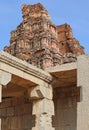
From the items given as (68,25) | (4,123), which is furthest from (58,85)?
(68,25)

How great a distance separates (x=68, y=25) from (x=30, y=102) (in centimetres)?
5046

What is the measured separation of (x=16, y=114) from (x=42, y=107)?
2.22 m

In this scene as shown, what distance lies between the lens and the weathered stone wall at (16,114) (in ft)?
41.5

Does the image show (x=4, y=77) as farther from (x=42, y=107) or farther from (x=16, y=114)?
(x=16, y=114)

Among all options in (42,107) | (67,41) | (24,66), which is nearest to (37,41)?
(67,41)

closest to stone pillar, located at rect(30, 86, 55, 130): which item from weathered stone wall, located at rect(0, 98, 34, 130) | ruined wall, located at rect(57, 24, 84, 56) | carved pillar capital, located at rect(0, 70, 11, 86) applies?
weathered stone wall, located at rect(0, 98, 34, 130)

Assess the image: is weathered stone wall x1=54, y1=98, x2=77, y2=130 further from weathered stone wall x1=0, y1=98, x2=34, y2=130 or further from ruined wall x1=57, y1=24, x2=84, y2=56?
ruined wall x1=57, y1=24, x2=84, y2=56

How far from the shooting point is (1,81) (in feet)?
30.4

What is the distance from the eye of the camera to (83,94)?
28.2 feet

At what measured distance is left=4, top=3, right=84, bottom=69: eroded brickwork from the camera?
44106 mm

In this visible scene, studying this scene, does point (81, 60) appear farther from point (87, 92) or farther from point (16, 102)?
point (16, 102)

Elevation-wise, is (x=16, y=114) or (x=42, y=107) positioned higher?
(x=42, y=107)

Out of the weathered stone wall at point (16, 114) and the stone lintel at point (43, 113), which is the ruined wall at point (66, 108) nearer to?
the weathered stone wall at point (16, 114)

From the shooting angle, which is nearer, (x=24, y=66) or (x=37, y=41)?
(x=24, y=66)
